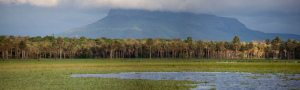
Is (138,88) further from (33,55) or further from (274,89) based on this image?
(33,55)

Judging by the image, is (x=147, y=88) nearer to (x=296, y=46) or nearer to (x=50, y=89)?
(x=50, y=89)

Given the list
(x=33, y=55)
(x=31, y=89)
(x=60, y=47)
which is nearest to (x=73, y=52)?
(x=60, y=47)

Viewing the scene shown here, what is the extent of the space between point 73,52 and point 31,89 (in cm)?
17389

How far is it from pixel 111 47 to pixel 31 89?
164 metres

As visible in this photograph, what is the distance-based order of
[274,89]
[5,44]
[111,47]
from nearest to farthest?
1. [274,89]
2. [5,44]
3. [111,47]

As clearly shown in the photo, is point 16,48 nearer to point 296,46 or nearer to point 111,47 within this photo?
point 111,47

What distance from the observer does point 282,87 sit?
29.4 meters

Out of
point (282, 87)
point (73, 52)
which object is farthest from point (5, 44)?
point (282, 87)

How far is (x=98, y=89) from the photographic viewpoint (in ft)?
95.5

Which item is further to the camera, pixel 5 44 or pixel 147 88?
pixel 5 44

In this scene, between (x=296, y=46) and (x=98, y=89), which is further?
(x=296, y=46)

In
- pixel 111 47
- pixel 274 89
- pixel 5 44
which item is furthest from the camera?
pixel 111 47

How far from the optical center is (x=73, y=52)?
654ft

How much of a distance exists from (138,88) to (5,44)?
161 metres
